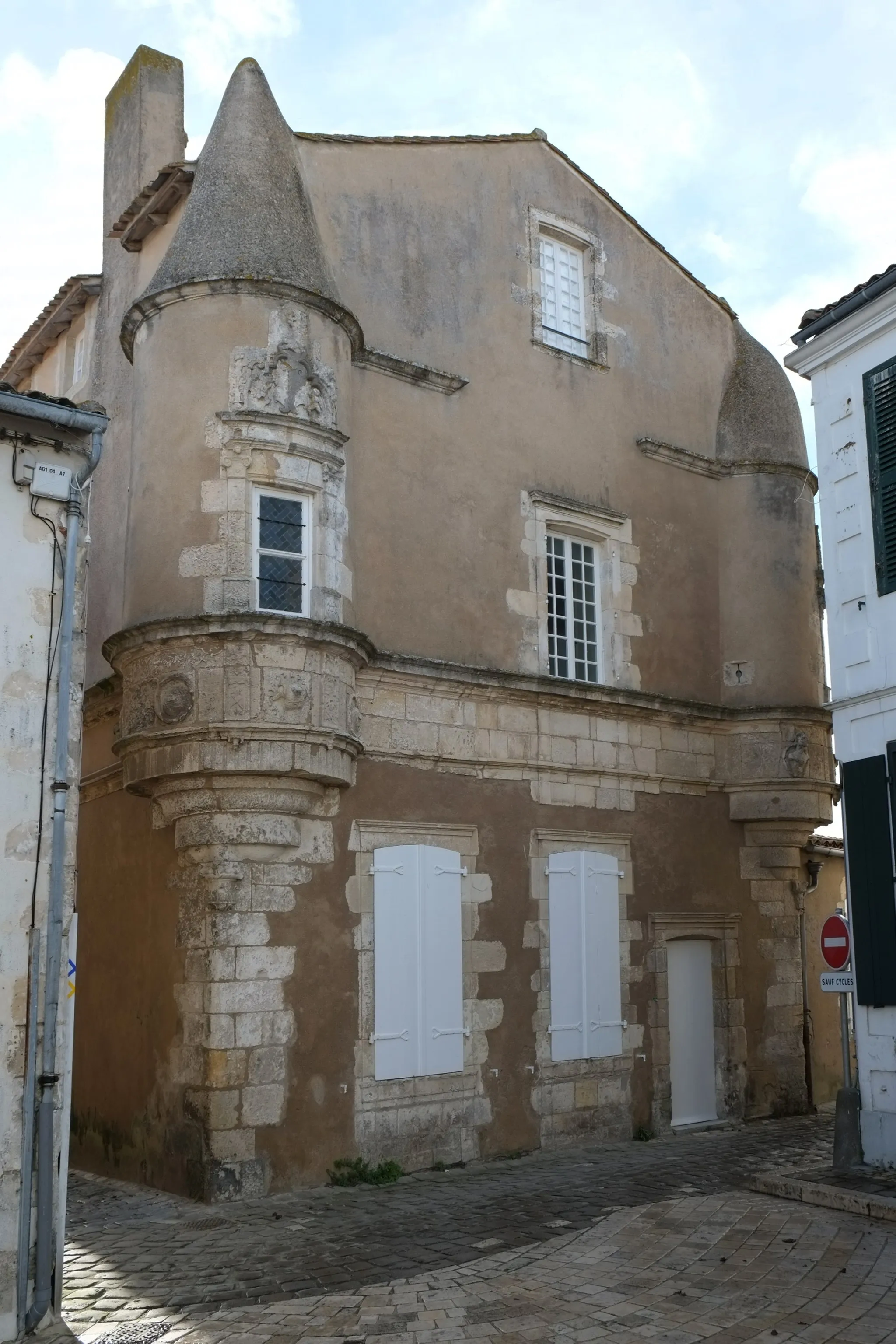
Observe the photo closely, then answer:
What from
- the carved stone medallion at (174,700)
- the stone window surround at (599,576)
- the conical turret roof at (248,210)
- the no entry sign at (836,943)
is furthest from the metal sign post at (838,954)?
the conical turret roof at (248,210)

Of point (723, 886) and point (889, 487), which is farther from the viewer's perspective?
point (723, 886)

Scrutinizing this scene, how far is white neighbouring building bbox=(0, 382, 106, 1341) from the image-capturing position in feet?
22.4

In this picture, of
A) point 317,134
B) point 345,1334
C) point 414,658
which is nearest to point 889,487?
point 414,658

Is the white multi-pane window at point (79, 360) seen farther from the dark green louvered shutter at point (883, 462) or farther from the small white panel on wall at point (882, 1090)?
the small white panel on wall at point (882, 1090)

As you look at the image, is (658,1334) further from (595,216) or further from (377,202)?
(595,216)

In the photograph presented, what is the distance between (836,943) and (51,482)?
648 centimetres

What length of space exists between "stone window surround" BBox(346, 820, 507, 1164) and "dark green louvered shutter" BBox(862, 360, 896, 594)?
14.1 feet

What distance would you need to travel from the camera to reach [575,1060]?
12523 millimetres

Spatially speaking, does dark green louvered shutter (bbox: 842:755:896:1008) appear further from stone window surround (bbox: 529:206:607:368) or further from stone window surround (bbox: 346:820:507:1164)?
stone window surround (bbox: 529:206:607:368)

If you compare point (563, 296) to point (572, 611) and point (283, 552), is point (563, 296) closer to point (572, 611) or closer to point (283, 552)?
point (572, 611)

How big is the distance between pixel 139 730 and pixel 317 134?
5.93 metres

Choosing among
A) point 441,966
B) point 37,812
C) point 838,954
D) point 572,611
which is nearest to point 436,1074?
point 441,966

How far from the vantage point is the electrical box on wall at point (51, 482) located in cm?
751

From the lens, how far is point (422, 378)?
12.7 m
